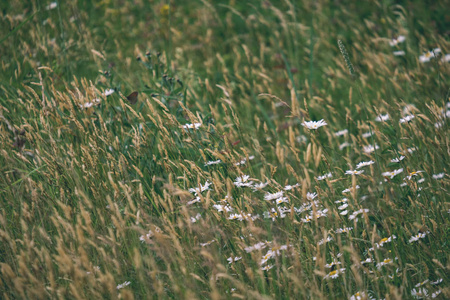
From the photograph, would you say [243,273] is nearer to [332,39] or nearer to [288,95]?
[288,95]

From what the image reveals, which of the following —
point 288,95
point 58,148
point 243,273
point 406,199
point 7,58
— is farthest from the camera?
point 288,95

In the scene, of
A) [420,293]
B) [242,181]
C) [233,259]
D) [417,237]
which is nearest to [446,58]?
[417,237]

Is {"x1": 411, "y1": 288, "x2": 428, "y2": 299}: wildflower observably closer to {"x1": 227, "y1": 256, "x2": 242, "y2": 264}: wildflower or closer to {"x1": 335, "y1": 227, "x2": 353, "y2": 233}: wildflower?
{"x1": 335, "y1": 227, "x2": 353, "y2": 233}: wildflower

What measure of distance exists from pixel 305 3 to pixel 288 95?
4.37ft

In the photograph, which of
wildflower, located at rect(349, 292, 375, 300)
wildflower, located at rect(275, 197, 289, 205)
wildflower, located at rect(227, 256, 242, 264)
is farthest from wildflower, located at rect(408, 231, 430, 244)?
wildflower, located at rect(227, 256, 242, 264)

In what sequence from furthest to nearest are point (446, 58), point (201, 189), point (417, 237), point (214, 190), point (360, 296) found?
point (446, 58) < point (214, 190) < point (201, 189) < point (417, 237) < point (360, 296)

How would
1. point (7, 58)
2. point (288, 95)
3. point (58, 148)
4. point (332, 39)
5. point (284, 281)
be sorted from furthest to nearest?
1. point (332, 39)
2. point (288, 95)
3. point (7, 58)
4. point (58, 148)
5. point (284, 281)

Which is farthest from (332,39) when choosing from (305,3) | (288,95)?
(288,95)

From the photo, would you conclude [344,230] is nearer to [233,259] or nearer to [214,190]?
[233,259]

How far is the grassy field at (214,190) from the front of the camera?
1.36m

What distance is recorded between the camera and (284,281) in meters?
1.35

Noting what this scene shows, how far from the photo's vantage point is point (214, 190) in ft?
5.92

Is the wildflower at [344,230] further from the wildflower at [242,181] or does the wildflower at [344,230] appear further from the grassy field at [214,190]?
the wildflower at [242,181]

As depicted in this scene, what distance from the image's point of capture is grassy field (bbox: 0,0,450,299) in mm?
1358
